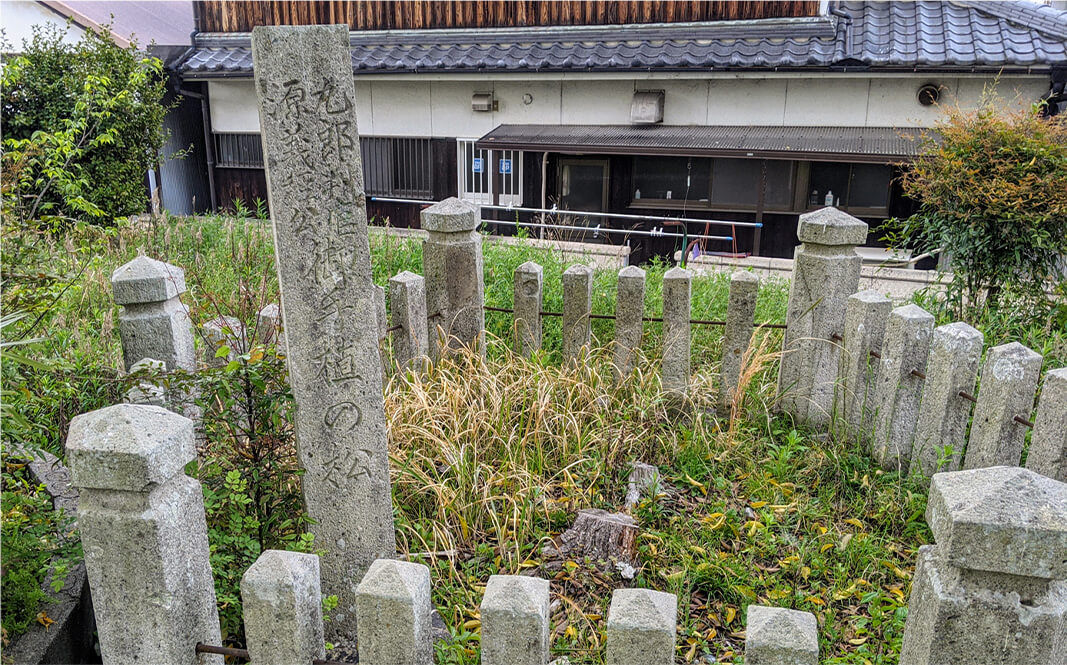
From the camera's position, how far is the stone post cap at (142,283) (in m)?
3.11

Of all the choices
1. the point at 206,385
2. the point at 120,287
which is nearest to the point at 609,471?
the point at 206,385

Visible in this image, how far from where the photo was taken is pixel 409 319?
13.5ft

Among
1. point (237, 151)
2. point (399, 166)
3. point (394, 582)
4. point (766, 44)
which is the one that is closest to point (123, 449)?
point (394, 582)

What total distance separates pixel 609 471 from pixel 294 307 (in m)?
1.93

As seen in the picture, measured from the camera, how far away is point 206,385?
244 cm

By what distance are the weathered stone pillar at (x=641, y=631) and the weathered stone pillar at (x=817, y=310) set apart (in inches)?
113

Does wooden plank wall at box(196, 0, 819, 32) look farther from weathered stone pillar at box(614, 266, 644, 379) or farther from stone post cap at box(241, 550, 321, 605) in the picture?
stone post cap at box(241, 550, 321, 605)

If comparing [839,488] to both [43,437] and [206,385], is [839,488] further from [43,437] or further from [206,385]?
[43,437]

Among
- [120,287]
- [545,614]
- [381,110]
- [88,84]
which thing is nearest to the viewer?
[545,614]

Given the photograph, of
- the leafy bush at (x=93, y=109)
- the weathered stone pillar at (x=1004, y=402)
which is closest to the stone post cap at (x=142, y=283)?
the weathered stone pillar at (x=1004, y=402)

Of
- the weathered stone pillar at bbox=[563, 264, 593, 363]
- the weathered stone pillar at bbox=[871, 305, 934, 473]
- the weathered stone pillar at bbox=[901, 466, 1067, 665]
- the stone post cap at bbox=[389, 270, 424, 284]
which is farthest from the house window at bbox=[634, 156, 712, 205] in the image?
the weathered stone pillar at bbox=[901, 466, 1067, 665]

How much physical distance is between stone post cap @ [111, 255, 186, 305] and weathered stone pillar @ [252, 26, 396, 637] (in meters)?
1.06

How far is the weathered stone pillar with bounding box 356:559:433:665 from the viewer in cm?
169

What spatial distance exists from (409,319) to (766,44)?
23.9ft
